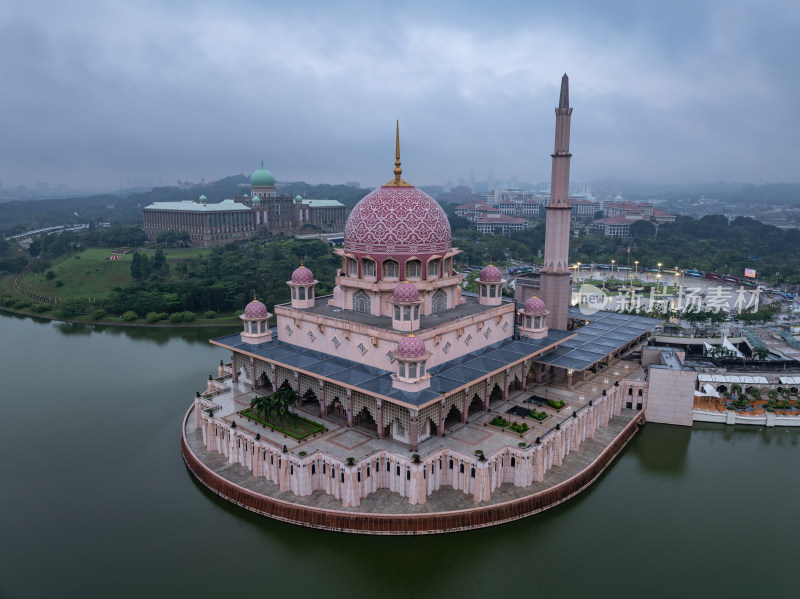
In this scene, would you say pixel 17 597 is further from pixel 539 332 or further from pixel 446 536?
pixel 539 332

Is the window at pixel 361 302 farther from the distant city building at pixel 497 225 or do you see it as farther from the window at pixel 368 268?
the distant city building at pixel 497 225

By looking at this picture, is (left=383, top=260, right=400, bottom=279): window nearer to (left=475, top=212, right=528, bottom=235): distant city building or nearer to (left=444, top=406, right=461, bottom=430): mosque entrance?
(left=444, top=406, right=461, bottom=430): mosque entrance

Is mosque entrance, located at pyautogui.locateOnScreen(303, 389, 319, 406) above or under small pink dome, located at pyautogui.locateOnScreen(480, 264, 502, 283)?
under

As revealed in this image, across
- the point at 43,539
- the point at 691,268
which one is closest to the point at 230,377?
the point at 43,539

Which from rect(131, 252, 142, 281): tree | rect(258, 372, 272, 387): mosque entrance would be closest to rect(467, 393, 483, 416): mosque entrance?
rect(258, 372, 272, 387): mosque entrance

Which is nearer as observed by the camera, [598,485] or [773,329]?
[598,485]

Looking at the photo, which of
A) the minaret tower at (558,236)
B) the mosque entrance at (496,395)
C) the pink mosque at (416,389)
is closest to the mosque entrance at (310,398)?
the pink mosque at (416,389)
